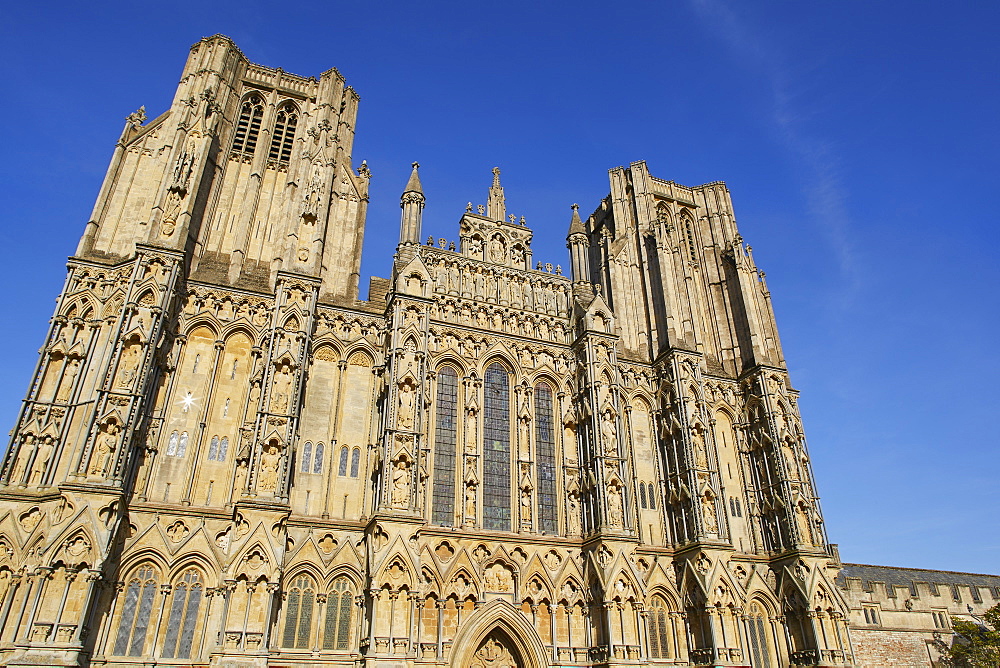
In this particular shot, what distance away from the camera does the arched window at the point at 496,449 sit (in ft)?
81.5

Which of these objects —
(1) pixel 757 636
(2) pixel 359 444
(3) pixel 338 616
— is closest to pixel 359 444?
(2) pixel 359 444

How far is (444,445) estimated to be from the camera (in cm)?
2520

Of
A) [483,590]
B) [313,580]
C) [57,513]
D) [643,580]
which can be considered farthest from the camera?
[643,580]

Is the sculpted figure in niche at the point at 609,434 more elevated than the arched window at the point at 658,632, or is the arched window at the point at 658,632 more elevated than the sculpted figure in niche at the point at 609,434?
the sculpted figure in niche at the point at 609,434

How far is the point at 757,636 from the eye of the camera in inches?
1022

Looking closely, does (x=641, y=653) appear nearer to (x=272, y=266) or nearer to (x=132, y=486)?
(x=132, y=486)

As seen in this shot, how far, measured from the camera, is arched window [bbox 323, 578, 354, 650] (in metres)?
20.3

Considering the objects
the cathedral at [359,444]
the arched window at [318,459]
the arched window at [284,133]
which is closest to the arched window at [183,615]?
the cathedral at [359,444]

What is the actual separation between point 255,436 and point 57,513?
222 inches

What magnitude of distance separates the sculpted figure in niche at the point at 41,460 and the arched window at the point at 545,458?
1651 cm

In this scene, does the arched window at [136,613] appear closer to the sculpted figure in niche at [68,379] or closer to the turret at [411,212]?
the sculpted figure in niche at [68,379]

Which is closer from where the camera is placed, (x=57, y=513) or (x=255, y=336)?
(x=57, y=513)

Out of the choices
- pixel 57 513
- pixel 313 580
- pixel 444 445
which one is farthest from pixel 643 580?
pixel 57 513

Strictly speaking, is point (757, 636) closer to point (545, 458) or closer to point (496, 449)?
point (545, 458)
